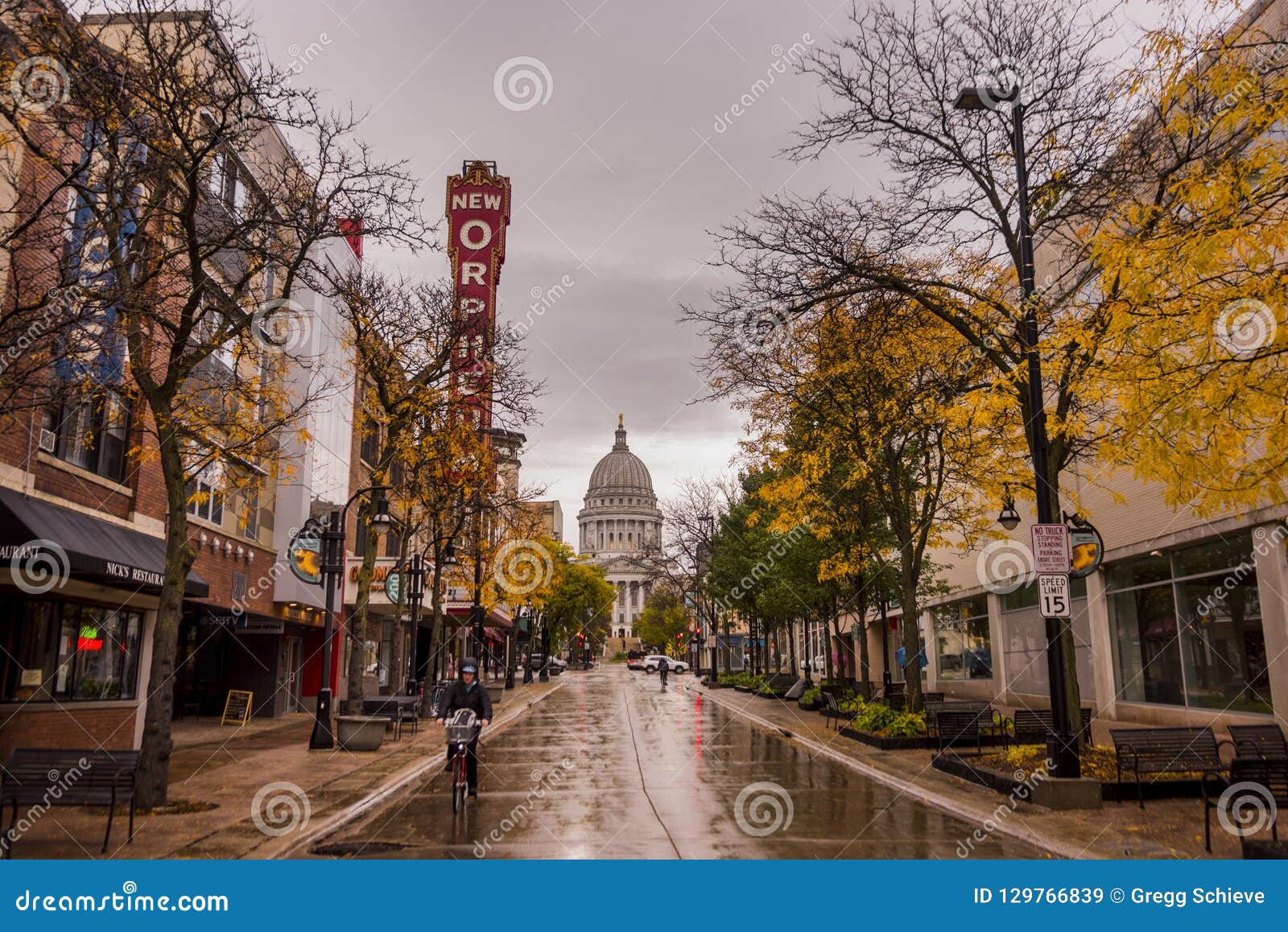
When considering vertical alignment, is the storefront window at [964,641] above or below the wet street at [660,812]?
above

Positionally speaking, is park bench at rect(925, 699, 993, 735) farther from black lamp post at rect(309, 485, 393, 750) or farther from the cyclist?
black lamp post at rect(309, 485, 393, 750)

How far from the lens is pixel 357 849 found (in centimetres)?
991

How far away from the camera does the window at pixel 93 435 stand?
16.2 m

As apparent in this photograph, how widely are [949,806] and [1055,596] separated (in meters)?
3.14

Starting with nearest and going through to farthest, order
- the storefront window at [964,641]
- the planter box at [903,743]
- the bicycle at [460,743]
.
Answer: the bicycle at [460,743], the planter box at [903,743], the storefront window at [964,641]

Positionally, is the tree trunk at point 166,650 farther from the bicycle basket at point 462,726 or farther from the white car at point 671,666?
the white car at point 671,666

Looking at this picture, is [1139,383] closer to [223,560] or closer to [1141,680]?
[1141,680]

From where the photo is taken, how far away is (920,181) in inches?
638

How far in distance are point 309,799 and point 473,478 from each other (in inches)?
631

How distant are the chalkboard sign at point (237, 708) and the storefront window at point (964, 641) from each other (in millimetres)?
25122

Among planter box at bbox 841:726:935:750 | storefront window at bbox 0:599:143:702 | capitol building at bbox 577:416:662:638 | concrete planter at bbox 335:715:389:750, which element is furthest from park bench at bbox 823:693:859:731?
capitol building at bbox 577:416:662:638

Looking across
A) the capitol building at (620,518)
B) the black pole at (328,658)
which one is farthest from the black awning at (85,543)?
the capitol building at (620,518)

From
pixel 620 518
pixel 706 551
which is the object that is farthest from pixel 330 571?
pixel 620 518

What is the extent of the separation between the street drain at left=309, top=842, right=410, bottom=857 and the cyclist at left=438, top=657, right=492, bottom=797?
2.89m
